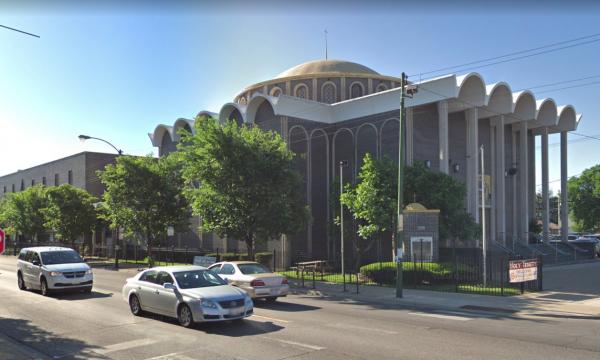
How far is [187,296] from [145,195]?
22.7 m

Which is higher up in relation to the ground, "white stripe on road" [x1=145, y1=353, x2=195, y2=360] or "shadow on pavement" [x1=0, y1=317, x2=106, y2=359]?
"white stripe on road" [x1=145, y1=353, x2=195, y2=360]

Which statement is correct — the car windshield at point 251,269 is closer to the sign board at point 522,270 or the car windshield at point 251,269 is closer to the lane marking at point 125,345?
the lane marking at point 125,345

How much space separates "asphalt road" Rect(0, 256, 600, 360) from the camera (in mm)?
9625

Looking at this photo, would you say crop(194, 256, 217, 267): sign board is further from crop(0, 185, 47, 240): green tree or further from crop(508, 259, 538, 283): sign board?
crop(0, 185, 47, 240): green tree

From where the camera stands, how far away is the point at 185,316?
40.3 feet

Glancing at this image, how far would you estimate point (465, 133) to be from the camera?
133ft

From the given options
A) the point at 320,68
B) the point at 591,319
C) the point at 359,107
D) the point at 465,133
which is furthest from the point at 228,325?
the point at 320,68

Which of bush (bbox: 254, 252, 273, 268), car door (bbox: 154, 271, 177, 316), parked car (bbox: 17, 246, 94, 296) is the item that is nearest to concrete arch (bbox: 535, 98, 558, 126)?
bush (bbox: 254, 252, 273, 268)

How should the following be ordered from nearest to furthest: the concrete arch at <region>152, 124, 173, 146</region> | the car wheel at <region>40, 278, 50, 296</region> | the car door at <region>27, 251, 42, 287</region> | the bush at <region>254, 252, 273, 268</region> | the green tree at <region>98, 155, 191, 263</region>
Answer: the car wheel at <region>40, 278, 50, 296</region>
the car door at <region>27, 251, 42, 287</region>
the bush at <region>254, 252, 273, 268</region>
the green tree at <region>98, 155, 191, 263</region>
the concrete arch at <region>152, 124, 173, 146</region>

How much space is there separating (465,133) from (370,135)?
28.2 ft

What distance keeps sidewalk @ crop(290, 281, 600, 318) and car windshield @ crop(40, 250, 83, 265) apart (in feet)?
28.9

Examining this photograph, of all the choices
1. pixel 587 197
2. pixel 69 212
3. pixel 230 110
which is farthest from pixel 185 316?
pixel 587 197

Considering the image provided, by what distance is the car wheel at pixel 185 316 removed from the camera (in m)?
12.1

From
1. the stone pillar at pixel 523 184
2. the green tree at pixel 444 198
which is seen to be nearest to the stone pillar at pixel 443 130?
the green tree at pixel 444 198
